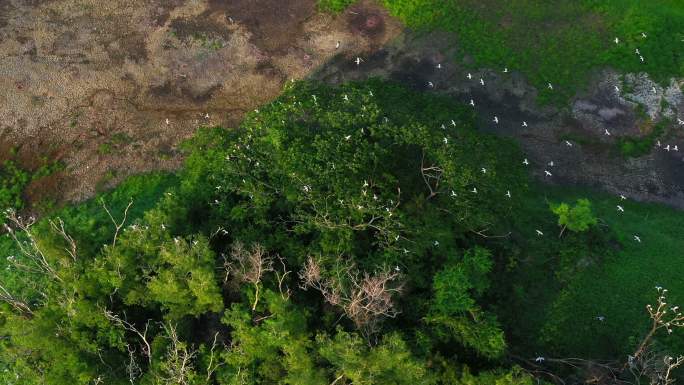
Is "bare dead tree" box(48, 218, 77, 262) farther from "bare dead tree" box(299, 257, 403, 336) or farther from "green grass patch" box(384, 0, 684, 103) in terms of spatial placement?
"green grass patch" box(384, 0, 684, 103)

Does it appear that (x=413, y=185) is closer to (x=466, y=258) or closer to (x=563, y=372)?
(x=466, y=258)

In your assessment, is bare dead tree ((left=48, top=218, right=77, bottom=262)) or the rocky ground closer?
bare dead tree ((left=48, top=218, right=77, bottom=262))

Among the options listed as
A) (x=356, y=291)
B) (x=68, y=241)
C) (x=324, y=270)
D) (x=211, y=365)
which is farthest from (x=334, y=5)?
(x=211, y=365)

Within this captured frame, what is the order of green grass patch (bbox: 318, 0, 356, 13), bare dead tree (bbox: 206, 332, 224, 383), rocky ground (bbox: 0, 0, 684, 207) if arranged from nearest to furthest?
bare dead tree (bbox: 206, 332, 224, 383), rocky ground (bbox: 0, 0, 684, 207), green grass patch (bbox: 318, 0, 356, 13)

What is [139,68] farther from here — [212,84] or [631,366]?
[631,366]

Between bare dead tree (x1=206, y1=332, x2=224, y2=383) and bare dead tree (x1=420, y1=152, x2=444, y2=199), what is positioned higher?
bare dead tree (x1=420, y1=152, x2=444, y2=199)

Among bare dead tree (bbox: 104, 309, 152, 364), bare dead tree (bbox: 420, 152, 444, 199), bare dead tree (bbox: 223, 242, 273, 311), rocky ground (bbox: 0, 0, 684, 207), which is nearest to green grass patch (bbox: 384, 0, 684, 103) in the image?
rocky ground (bbox: 0, 0, 684, 207)
